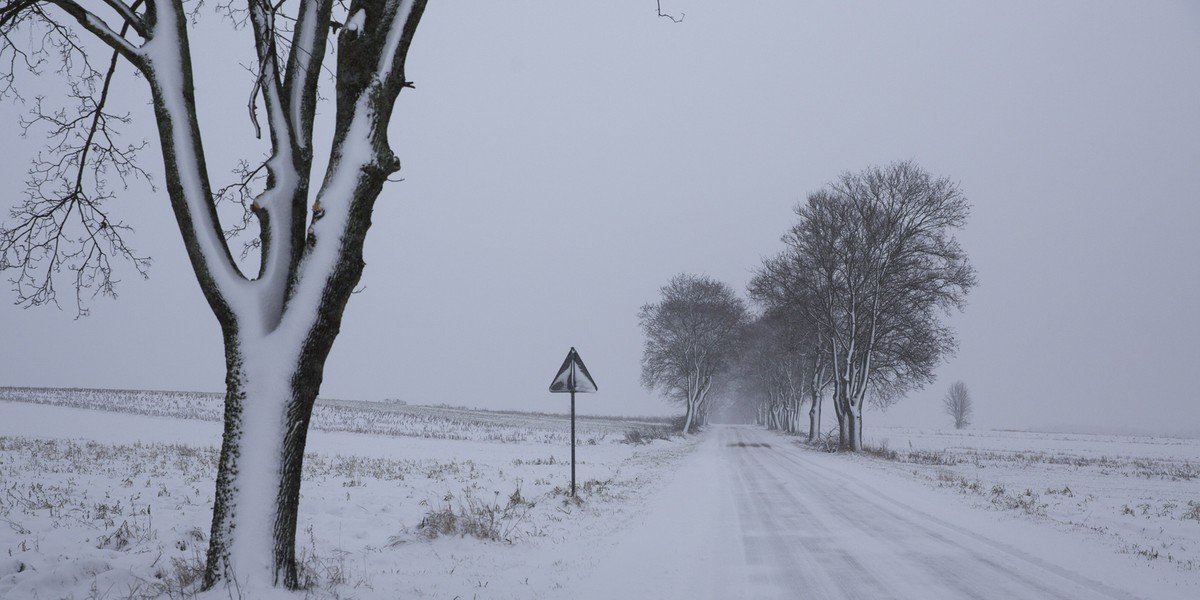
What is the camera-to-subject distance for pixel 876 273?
2550 cm

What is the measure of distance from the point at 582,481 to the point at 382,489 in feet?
14.8

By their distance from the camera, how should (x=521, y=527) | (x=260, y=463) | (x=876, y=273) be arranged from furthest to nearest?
1. (x=876, y=273)
2. (x=521, y=527)
3. (x=260, y=463)

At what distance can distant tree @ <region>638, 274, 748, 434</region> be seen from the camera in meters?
44.2

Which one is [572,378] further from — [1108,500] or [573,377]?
[1108,500]

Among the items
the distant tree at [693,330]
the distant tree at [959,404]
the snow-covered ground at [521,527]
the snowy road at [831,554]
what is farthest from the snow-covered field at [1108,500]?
the distant tree at [959,404]

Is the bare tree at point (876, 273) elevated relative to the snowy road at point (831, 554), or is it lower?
elevated

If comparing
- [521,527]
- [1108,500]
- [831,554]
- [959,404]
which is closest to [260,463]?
[521,527]

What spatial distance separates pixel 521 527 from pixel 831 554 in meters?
3.87

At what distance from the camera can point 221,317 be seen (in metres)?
4.25

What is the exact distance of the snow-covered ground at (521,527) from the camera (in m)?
5.18

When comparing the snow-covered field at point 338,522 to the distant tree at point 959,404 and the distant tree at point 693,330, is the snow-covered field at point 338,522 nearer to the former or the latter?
the distant tree at point 693,330

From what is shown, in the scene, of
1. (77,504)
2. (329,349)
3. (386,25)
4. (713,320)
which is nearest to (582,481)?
(77,504)

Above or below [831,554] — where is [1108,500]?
below

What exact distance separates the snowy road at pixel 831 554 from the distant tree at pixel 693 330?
33.1m
